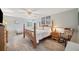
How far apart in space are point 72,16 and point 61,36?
371mm

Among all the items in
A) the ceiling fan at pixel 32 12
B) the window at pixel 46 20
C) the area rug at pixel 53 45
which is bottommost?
the area rug at pixel 53 45

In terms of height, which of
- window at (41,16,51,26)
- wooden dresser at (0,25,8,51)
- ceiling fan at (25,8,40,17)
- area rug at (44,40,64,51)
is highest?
ceiling fan at (25,8,40,17)

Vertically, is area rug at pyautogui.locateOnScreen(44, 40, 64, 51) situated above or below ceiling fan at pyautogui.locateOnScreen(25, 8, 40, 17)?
below

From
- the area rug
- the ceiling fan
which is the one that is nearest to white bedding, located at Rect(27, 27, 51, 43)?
the area rug

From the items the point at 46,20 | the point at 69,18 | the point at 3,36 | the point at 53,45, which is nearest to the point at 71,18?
the point at 69,18

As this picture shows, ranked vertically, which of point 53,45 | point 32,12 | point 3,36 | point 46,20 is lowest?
point 53,45

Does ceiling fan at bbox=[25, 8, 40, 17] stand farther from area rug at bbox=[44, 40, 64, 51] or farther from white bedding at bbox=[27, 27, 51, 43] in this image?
area rug at bbox=[44, 40, 64, 51]

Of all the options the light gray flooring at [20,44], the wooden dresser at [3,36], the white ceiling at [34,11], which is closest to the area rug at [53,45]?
the light gray flooring at [20,44]

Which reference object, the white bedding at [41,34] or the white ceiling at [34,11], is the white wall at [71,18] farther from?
the white bedding at [41,34]

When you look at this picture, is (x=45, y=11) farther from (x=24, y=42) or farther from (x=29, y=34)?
(x=24, y=42)

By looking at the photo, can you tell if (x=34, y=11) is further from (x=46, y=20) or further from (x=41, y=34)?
(x=41, y=34)
